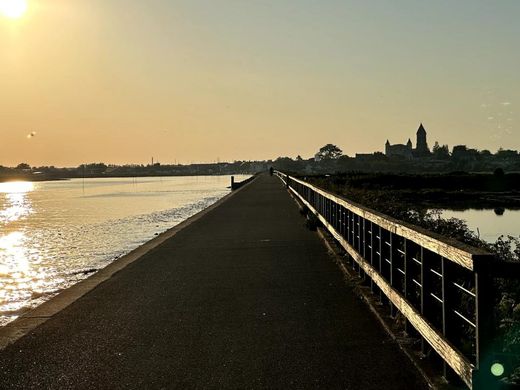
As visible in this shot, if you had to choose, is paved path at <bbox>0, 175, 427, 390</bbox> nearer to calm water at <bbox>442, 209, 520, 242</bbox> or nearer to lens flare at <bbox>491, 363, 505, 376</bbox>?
lens flare at <bbox>491, 363, 505, 376</bbox>

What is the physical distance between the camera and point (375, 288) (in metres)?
9.05

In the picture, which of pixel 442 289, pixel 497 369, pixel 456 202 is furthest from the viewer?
pixel 456 202

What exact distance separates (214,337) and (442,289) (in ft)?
9.31

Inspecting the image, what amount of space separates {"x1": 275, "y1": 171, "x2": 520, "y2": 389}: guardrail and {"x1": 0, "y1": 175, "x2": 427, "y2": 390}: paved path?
47cm

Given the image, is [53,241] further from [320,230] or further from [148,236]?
[320,230]

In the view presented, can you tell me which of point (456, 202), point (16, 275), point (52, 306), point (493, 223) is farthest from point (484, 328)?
point (456, 202)

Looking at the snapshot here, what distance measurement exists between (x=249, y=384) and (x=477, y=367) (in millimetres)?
2051

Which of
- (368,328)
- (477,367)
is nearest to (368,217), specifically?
(368,328)

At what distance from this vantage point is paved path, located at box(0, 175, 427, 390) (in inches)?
219

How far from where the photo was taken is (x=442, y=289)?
17.3 feet

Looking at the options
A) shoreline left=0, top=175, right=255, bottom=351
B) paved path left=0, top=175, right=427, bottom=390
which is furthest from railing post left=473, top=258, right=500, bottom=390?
shoreline left=0, top=175, right=255, bottom=351

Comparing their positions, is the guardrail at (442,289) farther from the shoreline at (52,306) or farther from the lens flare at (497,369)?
the shoreline at (52,306)

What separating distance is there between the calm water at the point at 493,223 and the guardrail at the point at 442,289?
745 inches

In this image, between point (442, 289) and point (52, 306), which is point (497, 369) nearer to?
point (442, 289)
